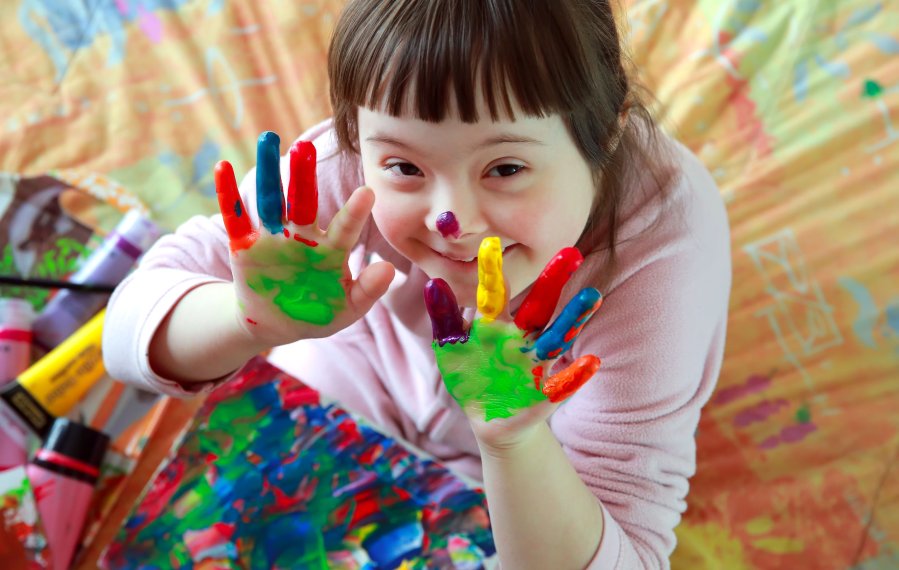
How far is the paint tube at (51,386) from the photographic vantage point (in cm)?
99

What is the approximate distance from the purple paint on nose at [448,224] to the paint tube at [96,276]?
0.68m

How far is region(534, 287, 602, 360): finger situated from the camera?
20.7 inches

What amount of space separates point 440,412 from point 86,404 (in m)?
0.45

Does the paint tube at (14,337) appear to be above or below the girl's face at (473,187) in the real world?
below

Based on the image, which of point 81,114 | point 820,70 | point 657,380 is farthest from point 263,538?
Answer: point 820,70

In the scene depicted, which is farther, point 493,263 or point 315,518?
point 315,518

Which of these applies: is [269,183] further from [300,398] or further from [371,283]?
[300,398]

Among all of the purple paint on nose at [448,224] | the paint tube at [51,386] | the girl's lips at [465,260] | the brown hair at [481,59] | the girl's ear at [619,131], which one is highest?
the brown hair at [481,59]

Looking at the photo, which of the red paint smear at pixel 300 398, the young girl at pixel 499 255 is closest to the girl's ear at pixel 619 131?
the young girl at pixel 499 255

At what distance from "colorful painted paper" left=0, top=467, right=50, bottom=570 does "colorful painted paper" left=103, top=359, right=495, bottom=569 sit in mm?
102

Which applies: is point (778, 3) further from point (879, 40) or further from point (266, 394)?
point (266, 394)

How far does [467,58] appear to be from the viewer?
20.5 inches

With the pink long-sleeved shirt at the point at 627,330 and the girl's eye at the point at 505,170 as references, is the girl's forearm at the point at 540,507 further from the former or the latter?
the girl's eye at the point at 505,170

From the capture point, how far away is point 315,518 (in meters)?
0.88
